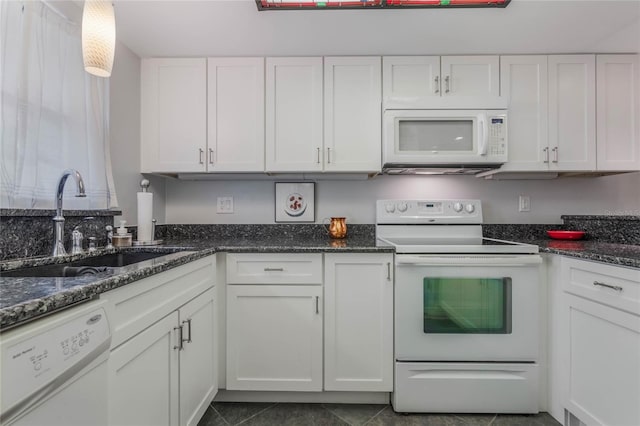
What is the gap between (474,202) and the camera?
2.21 meters

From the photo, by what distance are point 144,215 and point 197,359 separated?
0.95m

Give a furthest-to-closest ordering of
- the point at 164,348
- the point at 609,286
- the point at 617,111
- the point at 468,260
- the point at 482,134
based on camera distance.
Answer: the point at 617,111, the point at 482,134, the point at 468,260, the point at 609,286, the point at 164,348

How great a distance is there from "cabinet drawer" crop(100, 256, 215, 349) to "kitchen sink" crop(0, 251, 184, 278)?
108 mm

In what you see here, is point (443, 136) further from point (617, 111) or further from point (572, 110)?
point (617, 111)

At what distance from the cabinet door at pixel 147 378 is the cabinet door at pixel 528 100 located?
2.24 metres

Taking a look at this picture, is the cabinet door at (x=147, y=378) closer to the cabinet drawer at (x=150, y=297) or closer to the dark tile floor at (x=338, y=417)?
the cabinet drawer at (x=150, y=297)

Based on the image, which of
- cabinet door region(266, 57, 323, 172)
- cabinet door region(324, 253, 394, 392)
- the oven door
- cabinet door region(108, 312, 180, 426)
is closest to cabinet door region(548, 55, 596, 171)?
the oven door

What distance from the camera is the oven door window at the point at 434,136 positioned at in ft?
6.33

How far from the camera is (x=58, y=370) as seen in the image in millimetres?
605

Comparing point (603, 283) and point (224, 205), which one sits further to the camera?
point (224, 205)

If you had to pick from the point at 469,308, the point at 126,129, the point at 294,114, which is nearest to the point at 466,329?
the point at 469,308

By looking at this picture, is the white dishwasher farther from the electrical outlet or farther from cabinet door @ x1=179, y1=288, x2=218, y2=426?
the electrical outlet

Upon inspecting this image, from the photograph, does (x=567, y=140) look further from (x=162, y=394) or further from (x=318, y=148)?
(x=162, y=394)

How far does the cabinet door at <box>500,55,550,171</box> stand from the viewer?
2.01 m
